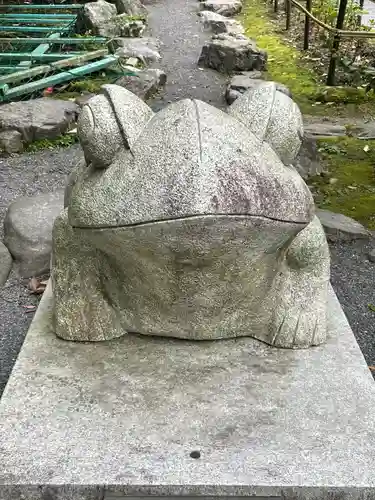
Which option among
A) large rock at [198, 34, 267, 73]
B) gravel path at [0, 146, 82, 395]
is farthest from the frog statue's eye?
large rock at [198, 34, 267, 73]

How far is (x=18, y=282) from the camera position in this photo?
353 cm

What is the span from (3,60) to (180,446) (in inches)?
263

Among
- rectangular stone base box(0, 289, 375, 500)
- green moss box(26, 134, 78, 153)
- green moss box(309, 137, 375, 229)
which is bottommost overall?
green moss box(26, 134, 78, 153)

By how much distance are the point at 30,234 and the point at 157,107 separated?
3135 millimetres

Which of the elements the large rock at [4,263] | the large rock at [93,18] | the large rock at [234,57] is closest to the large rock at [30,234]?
the large rock at [4,263]

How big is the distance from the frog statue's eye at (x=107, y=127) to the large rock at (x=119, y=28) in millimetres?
7937

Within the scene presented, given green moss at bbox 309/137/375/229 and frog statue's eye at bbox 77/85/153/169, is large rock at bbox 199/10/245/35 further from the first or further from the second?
frog statue's eye at bbox 77/85/153/169

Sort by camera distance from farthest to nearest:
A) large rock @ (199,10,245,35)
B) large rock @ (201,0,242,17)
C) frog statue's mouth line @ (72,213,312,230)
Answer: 1. large rock @ (201,0,242,17)
2. large rock @ (199,10,245,35)
3. frog statue's mouth line @ (72,213,312,230)

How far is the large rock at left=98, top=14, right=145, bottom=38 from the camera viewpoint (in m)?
9.32

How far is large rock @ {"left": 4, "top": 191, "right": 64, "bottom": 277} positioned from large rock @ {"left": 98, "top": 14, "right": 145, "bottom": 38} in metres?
5.88

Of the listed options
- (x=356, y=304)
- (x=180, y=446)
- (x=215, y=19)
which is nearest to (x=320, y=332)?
(x=180, y=446)

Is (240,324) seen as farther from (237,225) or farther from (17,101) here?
(17,101)

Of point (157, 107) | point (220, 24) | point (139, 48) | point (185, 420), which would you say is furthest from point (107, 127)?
point (220, 24)

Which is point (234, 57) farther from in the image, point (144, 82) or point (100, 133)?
point (100, 133)
